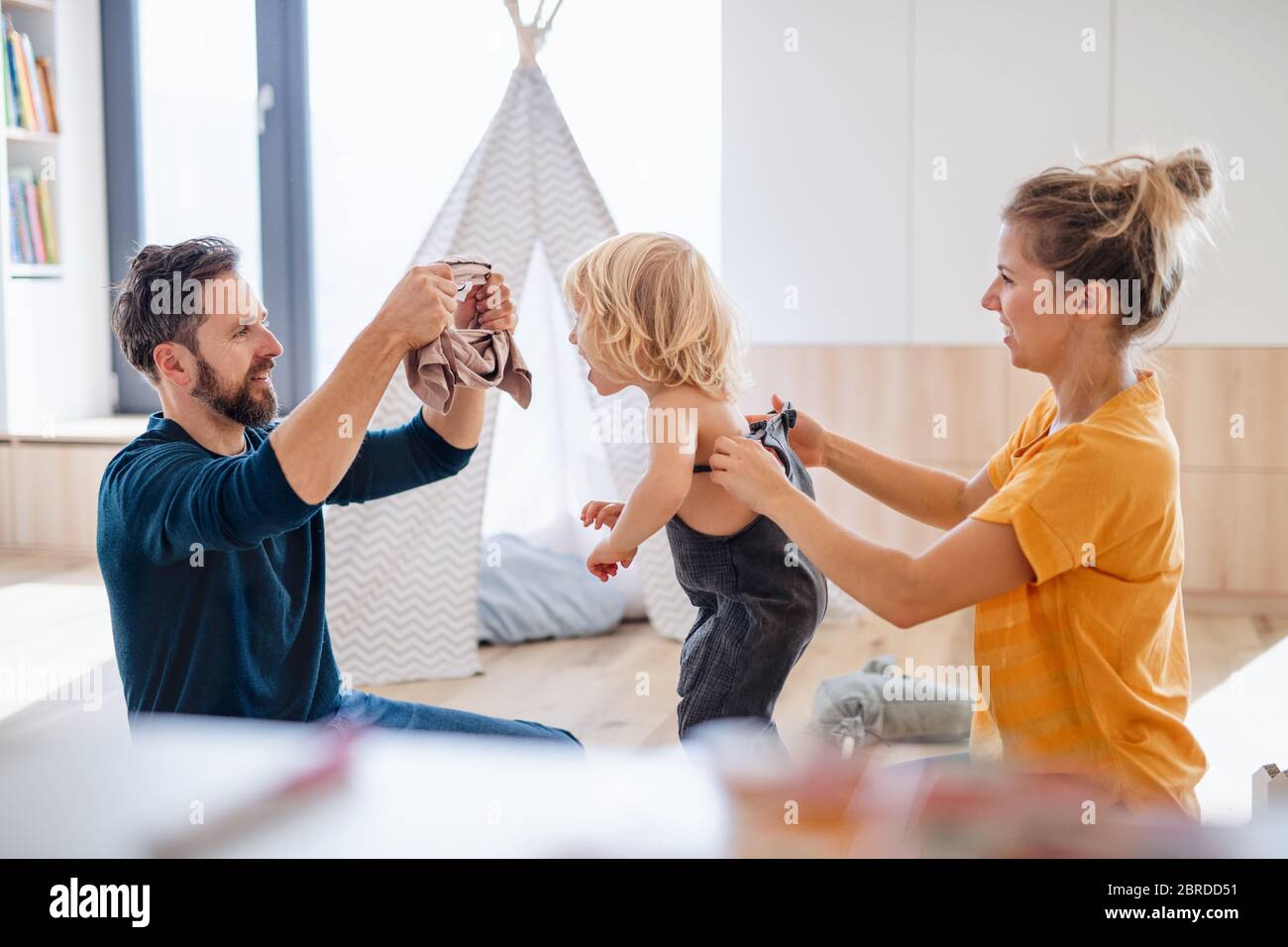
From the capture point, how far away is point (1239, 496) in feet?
11.8

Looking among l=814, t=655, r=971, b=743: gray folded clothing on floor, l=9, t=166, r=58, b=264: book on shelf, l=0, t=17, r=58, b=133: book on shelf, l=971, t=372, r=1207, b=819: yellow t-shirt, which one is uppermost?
l=0, t=17, r=58, b=133: book on shelf

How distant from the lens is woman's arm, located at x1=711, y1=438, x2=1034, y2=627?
1.19 metres

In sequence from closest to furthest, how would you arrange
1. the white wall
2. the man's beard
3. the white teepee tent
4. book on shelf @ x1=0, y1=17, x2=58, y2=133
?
the man's beard
the white teepee tent
the white wall
book on shelf @ x1=0, y1=17, x2=58, y2=133

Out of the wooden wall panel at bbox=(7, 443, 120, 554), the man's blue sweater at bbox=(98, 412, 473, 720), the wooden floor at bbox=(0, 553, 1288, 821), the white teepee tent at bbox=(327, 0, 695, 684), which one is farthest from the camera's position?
the wooden wall panel at bbox=(7, 443, 120, 554)

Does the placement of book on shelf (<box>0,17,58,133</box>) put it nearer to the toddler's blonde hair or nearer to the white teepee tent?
the white teepee tent

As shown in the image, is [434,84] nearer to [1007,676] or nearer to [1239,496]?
[1239,496]

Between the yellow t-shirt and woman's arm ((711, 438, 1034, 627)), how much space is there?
0.02m

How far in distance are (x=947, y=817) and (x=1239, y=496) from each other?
3232 mm

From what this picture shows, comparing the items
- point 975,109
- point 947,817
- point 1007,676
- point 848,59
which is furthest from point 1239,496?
point 947,817

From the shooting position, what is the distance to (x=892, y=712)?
8.55ft

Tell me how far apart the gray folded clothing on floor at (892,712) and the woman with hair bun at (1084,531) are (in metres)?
1.32

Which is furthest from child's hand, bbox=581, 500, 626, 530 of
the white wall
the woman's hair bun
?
the white wall

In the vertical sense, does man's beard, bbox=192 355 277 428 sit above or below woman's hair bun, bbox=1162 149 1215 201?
below

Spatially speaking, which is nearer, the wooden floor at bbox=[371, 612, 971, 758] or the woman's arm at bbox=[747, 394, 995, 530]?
the woman's arm at bbox=[747, 394, 995, 530]
